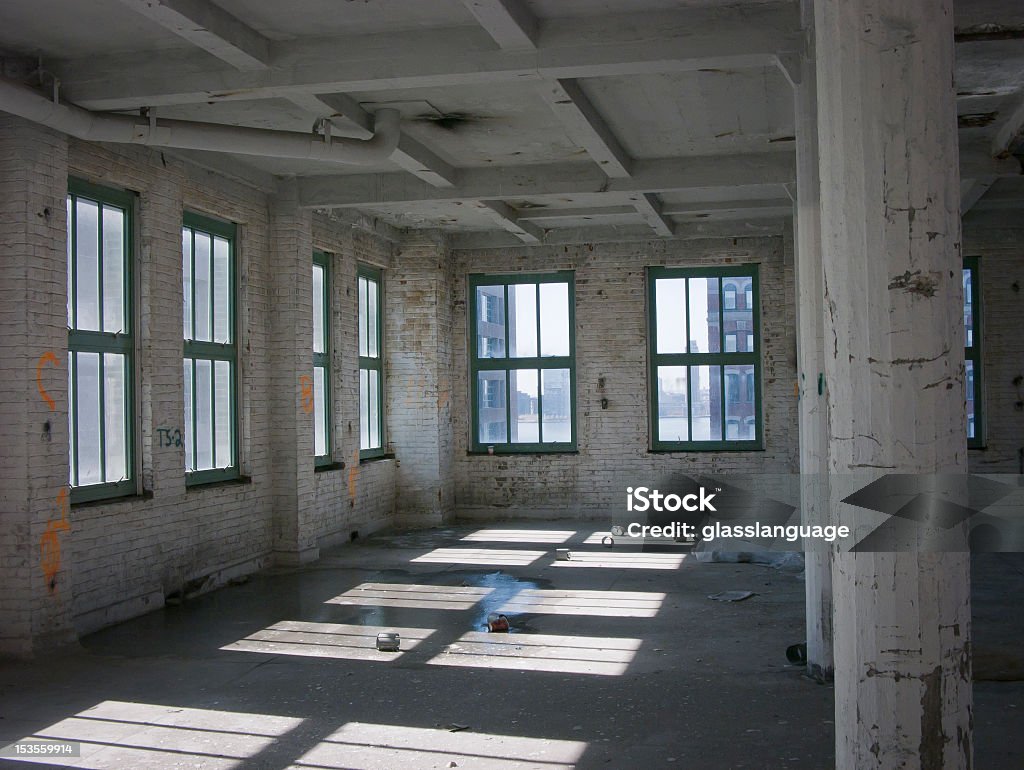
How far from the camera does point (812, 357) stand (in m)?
5.77

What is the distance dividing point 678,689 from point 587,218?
25.3 feet

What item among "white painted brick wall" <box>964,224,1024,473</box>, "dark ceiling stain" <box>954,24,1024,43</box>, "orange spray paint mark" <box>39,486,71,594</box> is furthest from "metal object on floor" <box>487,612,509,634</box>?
"white painted brick wall" <box>964,224,1024,473</box>

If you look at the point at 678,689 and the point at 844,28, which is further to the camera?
the point at 678,689

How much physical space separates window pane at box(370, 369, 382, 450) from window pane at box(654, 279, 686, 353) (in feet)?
12.7

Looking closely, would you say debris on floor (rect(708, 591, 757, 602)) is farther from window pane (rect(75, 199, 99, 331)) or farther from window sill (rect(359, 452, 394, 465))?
window pane (rect(75, 199, 99, 331))

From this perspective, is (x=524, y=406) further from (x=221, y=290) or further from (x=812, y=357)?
(x=812, y=357)

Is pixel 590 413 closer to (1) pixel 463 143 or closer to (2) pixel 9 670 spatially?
(1) pixel 463 143

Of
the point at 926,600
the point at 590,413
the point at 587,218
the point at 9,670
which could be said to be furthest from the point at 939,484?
the point at 590,413

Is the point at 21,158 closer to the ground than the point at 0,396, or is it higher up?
higher up

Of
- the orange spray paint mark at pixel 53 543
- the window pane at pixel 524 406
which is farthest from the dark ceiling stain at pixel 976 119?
the orange spray paint mark at pixel 53 543

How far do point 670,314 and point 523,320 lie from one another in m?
2.04

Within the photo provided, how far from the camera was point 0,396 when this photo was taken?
6543mm

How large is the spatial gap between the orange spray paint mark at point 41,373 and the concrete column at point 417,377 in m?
6.49

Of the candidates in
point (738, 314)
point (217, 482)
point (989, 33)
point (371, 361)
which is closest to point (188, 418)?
point (217, 482)
